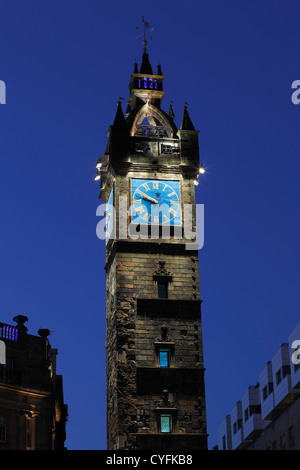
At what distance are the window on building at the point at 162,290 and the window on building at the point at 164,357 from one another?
17.5ft

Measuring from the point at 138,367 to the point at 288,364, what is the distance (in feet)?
96.4

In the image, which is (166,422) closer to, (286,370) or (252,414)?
(286,370)

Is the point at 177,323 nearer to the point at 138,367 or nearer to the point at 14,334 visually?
the point at 138,367

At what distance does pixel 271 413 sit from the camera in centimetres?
11869

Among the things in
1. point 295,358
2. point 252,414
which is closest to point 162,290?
point 295,358

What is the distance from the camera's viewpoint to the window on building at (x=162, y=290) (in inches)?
3656

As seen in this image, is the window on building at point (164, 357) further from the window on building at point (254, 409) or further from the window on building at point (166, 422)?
the window on building at point (254, 409)

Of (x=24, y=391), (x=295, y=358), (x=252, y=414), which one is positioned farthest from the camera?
(x=252, y=414)

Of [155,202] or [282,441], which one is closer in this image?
[155,202]

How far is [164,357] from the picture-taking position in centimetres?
9012

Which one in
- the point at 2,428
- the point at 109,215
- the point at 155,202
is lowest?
the point at 2,428

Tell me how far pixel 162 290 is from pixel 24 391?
23796mm

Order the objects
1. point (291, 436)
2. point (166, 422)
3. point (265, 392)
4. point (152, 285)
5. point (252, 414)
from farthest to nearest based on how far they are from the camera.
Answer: point (252, 414) → point (265, 392) → point (291, 436) → point (152, 285) → point (166, 422)
